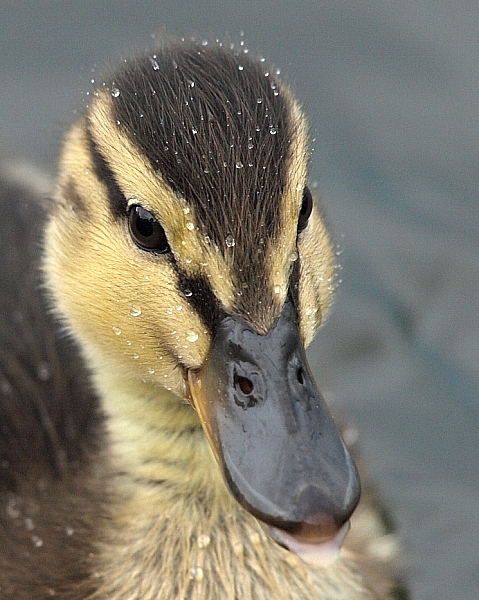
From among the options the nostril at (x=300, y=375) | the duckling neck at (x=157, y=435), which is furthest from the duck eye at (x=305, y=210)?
the duckling neck at (x=157, y=435)

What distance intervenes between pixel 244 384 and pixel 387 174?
295cm

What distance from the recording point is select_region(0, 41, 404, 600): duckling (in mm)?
2574

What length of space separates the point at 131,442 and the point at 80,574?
1.19 feet

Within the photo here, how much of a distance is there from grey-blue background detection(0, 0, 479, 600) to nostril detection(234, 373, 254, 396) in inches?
69.4

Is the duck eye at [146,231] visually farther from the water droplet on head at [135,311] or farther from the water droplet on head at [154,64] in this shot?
the water droplet on head at [154,64]

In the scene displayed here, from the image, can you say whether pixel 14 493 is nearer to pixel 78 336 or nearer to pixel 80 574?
pixel 80 574

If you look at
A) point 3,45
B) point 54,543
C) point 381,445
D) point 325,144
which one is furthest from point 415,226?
point 54,543

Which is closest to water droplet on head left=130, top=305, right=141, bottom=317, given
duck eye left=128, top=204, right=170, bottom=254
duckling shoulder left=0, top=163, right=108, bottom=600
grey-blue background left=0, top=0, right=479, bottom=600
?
duck eye left=128, top=204, right=170, bottom=254

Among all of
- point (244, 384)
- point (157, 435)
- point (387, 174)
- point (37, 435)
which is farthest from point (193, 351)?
point (387, 174)

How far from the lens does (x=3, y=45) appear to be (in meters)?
5.77

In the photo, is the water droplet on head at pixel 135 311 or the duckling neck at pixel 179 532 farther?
the duckling neck at pixel 179 532

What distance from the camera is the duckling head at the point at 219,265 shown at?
8.32 feet

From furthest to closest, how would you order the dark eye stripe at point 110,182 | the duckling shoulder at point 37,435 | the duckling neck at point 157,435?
1. the duckling shoulder at point 37,435
2. the duckling neck at point 157,435
3. the dark eye stripe at point 110,182

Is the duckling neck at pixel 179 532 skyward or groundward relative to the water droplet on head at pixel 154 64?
groundward
